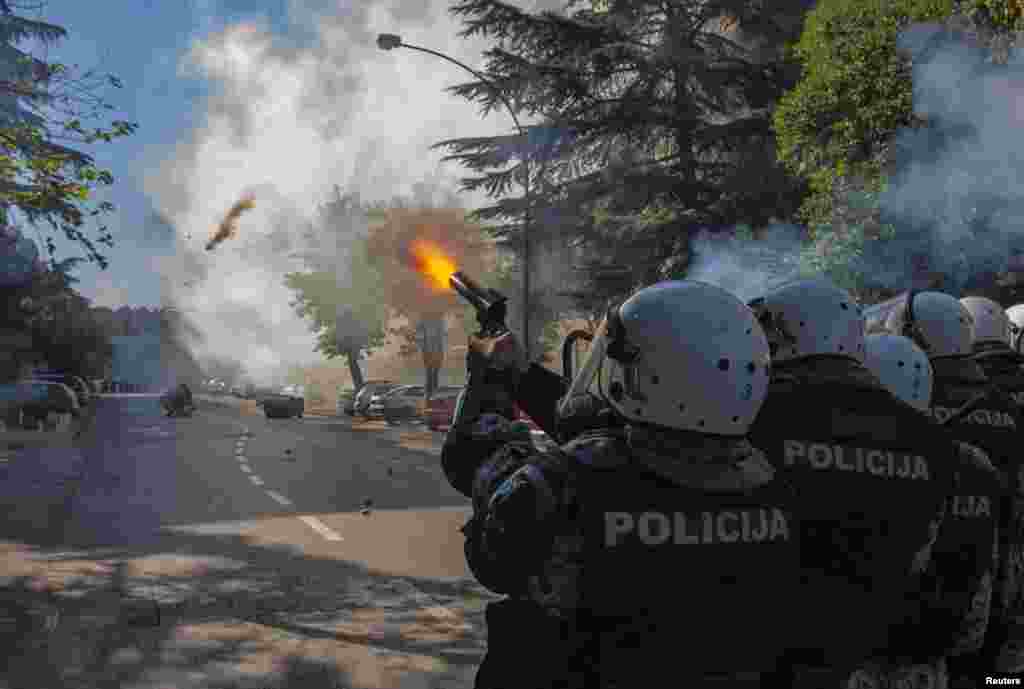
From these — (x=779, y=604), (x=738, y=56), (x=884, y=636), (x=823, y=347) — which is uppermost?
(x=738, y=56)

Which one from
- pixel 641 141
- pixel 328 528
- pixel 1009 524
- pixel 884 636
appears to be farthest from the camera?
pixel 641 141

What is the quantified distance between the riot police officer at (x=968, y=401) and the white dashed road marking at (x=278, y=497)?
9.83m

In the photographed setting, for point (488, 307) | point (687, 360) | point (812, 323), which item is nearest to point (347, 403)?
point (488, 307)

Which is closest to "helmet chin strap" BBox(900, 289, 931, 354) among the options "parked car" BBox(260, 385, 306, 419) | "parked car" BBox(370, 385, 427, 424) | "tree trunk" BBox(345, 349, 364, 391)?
"parked car" BBox(370, 385, 427, 424)

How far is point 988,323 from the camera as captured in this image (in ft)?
15.4

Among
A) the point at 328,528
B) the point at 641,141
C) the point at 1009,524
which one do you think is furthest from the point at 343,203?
the point at 1009,524

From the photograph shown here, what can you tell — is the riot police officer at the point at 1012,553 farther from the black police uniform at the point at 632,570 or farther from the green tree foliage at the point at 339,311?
the green tree foliage at the point at 339,311

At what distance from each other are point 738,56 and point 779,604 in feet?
75.6

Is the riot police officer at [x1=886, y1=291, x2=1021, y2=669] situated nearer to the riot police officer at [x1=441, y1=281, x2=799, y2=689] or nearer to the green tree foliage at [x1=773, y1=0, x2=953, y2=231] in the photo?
the riot police officer at [x1=441, y1=281, x2=799, y2=689]

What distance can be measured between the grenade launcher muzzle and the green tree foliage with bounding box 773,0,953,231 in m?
8.67

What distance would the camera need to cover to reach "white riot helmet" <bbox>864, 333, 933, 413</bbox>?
3303 millimetres

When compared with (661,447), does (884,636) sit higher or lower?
lower

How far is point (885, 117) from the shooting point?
36.1 feet

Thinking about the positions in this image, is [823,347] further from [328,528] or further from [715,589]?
[328,528]
